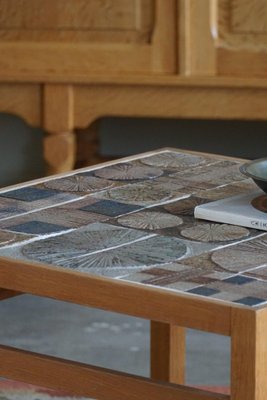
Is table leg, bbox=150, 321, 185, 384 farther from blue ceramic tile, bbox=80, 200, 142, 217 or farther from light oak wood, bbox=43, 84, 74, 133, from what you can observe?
light oak wood, bbox=43, 84, 74, 133

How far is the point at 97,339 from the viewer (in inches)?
103

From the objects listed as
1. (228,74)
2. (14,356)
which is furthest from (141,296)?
(228,74)

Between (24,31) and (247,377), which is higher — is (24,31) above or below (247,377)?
above

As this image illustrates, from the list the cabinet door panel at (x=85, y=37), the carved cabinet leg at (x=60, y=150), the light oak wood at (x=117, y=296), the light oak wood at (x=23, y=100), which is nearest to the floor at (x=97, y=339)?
the carved cabinet leg at (x=60, y=150)

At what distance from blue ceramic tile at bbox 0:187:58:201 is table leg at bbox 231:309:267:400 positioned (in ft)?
1.79

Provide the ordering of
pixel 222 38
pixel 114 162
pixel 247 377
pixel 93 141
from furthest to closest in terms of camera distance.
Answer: pixel 93 141, pixel 222 38, pixel 114 162, pixel 247 377

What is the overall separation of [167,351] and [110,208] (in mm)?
374

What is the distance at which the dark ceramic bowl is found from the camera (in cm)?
164

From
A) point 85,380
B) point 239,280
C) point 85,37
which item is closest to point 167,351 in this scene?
point 85,380

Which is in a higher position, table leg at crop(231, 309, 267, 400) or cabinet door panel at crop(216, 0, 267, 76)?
cabinet door panel at crop(216, 0, 267, 76)

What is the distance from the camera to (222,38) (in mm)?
2680

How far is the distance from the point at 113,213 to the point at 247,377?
447 mm

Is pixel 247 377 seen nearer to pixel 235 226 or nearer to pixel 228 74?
pixel 235 226

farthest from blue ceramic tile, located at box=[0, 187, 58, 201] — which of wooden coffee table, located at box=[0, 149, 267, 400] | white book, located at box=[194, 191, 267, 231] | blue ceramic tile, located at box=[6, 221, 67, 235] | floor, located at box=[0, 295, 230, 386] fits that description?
floor, located at box=[0, 295, 230, 386]
